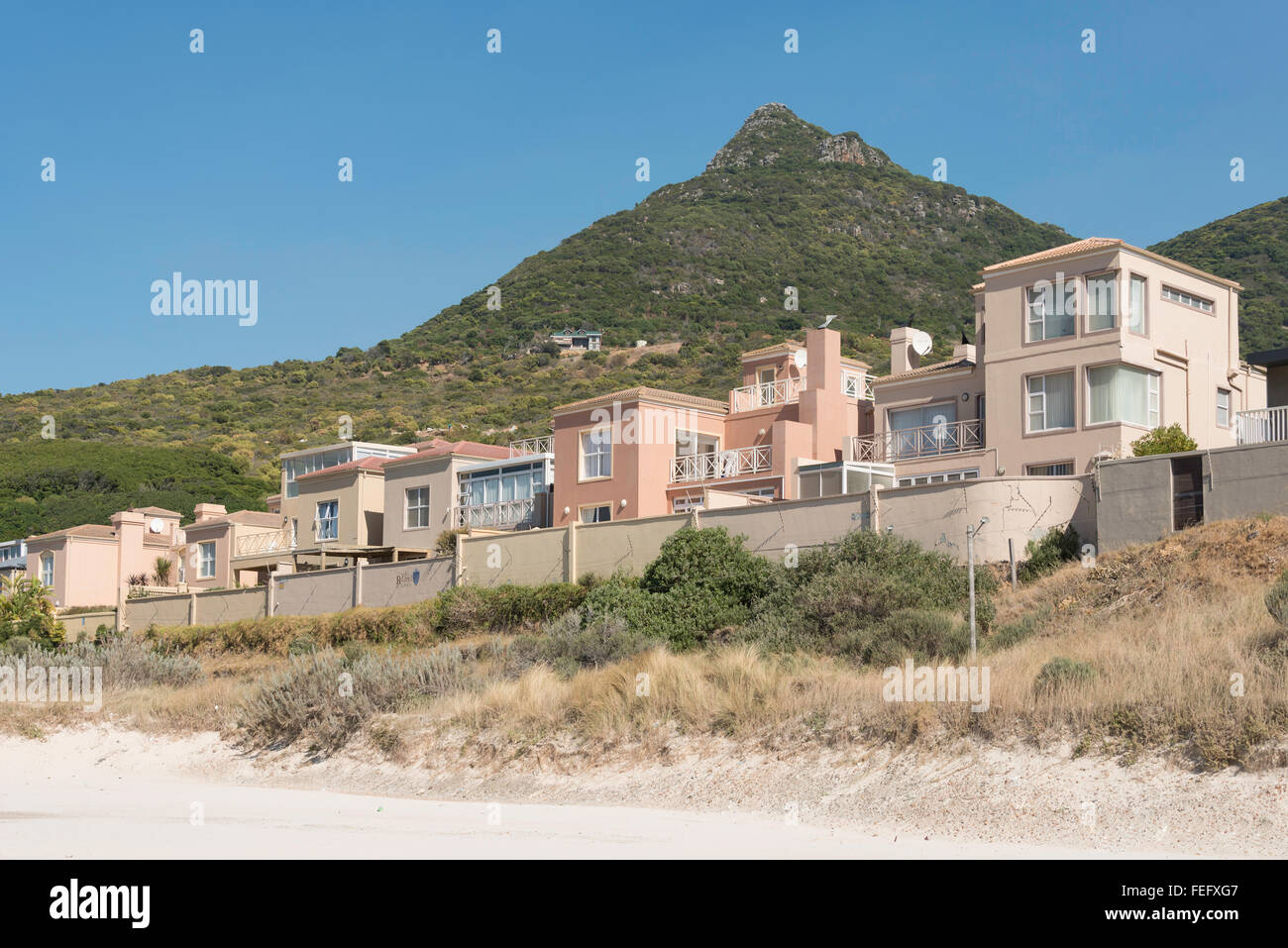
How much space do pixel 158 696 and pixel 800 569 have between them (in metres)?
14.2

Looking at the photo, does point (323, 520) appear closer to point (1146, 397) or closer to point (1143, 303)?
point (1146, 397)

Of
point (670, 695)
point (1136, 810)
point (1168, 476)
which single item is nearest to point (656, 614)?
point (670, 695)

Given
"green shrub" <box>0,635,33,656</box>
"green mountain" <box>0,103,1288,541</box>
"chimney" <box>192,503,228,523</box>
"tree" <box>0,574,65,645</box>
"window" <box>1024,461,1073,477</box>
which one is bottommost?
"green shrub" <box>0,635,33,656</box>

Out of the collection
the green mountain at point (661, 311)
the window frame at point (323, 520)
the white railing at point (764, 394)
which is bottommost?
the window frame at point (323, 520)

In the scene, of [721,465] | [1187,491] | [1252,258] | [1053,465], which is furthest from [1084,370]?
[1252,258]

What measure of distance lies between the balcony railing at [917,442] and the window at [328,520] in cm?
2017

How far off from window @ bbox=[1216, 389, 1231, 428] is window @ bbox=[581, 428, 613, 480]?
58.2 ft

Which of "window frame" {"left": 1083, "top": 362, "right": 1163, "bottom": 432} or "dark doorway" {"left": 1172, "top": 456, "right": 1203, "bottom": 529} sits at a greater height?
"window frame" {"left": 1083, "top": 362, "right": 1163, "bottom": 432}

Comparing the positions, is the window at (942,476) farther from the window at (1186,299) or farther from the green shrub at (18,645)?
the green shrub at (18,645)

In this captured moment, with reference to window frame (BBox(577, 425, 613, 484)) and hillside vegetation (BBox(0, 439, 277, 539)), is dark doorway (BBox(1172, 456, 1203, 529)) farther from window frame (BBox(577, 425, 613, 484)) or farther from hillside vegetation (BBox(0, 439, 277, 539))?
hillside vegetation (BBox(0, 439, 277, 539))

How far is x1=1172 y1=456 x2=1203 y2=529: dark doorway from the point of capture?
85.0 ft

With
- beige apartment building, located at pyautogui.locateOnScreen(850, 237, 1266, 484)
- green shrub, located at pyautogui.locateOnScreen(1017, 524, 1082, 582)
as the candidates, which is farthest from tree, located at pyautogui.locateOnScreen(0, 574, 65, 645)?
green shrub, located at pyautogui.locateOnScreen(1017, 524, 1082, 582)

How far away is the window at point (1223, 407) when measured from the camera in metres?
37.0

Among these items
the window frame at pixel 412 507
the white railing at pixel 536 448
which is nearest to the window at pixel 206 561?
the window frame at pixel 412 507
